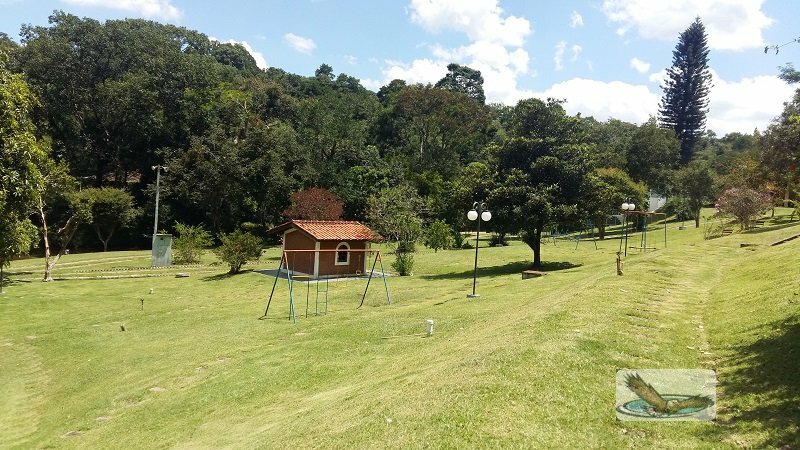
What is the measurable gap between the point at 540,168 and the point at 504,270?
6.38 metres

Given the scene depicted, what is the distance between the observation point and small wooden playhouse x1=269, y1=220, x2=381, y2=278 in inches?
1261

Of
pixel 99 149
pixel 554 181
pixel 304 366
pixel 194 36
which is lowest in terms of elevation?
pixel 304 366

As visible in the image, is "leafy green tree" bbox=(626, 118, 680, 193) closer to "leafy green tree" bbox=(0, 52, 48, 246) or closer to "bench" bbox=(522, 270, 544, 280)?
"bench" bbox=(522, 270, 544, 280)

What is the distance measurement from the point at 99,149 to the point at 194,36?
107 ft

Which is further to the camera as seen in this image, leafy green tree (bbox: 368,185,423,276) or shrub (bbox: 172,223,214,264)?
shrub (bbox: 172,223,214,264)

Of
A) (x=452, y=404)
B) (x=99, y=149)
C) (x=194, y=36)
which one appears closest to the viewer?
(x=452, y=404)

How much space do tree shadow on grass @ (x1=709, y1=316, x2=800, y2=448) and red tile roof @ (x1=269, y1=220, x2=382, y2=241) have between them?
24589 millimetres

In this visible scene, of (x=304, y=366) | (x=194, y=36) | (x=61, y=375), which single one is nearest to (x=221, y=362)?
(x=304, y=366)

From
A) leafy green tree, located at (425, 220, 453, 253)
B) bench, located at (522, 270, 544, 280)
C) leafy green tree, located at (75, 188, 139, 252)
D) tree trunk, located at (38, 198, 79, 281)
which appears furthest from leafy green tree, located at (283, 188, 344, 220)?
bench, located at (522, 270, 544, 280)

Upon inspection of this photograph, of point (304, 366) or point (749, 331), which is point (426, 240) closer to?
point (304, 366)

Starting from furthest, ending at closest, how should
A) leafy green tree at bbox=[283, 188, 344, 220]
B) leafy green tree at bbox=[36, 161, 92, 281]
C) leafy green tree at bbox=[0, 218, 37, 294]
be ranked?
leafy green tree at bbox=[283, 188, 344, 220] < leafy green tree at bbox=[36, 161, 92, 281] < leafy green tree at bbox=[0, 218, 37, 294]

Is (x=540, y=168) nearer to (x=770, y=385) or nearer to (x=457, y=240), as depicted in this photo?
(x=457, y=240)

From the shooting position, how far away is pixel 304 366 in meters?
13.4

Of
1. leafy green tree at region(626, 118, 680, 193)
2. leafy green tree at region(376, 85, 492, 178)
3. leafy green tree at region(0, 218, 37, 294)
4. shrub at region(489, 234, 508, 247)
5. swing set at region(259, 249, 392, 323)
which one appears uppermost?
leafy green tree at region(376, 85, 492, 178)
